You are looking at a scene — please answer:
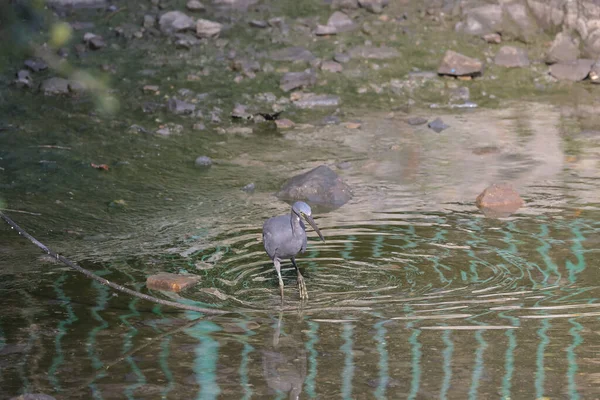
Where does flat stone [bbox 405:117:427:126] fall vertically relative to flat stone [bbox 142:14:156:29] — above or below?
below


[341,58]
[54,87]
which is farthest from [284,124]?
[54,87]

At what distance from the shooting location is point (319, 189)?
26.1ft

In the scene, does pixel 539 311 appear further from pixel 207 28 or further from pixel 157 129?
pixel 207 28

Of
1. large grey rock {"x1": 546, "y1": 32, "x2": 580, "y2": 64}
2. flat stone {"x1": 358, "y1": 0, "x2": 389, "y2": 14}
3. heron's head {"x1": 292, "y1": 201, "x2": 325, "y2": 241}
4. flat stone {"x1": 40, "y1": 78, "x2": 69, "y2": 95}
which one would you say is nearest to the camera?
heron's head {"x1": 292, "y1": 201, "x2": 325, "y2": 241}

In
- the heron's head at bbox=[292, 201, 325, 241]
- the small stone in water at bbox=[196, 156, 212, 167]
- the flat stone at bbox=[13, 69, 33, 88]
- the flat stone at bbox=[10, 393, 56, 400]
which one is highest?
the flat stone at bbox=[13, 69, 33, 88]

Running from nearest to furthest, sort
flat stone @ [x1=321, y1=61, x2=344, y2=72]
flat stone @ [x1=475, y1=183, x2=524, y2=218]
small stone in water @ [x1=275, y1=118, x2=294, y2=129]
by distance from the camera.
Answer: flat stone @ [x1=475, y1=183, x2=524, y2=218] < small stone in water @ [x1=275, y1=118, x2=294, y2=129] < flat stone @ [x1=321, y1=61, x2=344, y2=72]

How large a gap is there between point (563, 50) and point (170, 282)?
7419 millimetres

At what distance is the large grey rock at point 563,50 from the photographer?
39.0ft

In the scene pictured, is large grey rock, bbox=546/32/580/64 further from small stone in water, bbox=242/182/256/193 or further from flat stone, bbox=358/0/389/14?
small stone in water, bbox=242/182/256/193

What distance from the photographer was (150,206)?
7906 millimetres

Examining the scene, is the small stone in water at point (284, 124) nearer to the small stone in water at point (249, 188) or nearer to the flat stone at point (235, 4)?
the small stone in water at point (249, 188)

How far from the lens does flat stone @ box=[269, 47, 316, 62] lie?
12031mm

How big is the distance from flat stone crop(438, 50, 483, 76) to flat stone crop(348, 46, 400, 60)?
76 centimetres

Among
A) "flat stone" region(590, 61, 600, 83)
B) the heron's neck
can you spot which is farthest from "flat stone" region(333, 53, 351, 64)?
the heron's neck
